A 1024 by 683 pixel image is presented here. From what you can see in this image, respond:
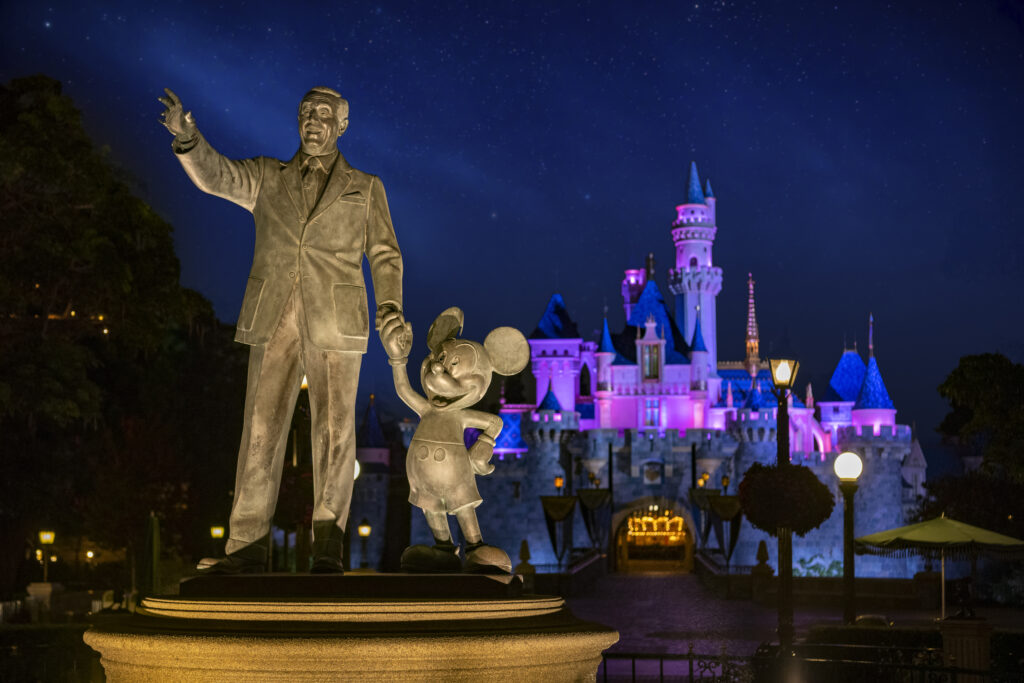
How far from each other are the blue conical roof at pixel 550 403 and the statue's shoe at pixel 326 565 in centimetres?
4859

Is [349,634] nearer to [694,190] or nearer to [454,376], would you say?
[454,376]

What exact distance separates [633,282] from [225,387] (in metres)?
36.7

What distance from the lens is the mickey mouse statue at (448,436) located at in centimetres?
627

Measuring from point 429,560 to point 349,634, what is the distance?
119 cm

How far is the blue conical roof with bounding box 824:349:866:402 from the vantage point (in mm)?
59906

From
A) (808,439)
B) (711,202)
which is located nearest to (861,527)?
(808,439)

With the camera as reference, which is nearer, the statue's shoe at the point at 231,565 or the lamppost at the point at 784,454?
the statue's shoe at the point at 231,565

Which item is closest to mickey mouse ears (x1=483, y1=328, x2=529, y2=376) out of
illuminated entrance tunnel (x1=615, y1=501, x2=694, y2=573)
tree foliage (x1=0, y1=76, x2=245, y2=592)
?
→ tree foliage (x1=0, y1=76, x2=245, y2=592)

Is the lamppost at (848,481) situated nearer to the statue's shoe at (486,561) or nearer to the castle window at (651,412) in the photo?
the statue's shoe at (486,561)

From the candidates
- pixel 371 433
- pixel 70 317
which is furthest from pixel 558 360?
pixel 70 317

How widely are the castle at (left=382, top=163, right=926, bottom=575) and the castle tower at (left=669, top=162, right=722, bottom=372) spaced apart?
4.1 inches

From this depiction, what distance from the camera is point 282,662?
501cm

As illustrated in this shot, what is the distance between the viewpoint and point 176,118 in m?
6.15

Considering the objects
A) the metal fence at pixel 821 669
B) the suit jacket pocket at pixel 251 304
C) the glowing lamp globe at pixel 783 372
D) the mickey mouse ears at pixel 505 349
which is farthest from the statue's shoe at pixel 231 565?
the glowing lamp globe at pixel 783 372
